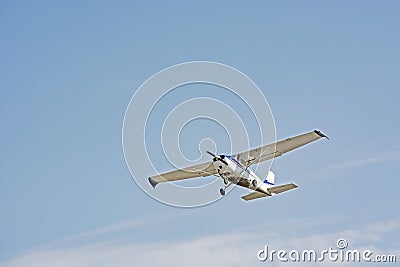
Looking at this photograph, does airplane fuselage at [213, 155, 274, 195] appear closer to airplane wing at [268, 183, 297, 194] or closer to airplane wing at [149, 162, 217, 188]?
airplane wing at [268, 183, 297, 194]

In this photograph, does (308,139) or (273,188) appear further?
(273,188)

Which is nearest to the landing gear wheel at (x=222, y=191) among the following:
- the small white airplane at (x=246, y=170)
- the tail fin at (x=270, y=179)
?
the small white airplane at (x=246, y=170)

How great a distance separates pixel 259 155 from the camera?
61.1 metres

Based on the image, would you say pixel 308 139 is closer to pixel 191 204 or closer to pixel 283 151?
pixel 283 151

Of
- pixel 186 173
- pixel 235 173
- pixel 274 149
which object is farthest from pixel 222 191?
pixel 186 173

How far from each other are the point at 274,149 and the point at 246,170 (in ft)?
7.67

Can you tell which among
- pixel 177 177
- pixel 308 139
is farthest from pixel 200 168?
pixel 308 139

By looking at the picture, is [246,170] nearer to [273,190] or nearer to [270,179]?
[273,190]

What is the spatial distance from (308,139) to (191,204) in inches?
377

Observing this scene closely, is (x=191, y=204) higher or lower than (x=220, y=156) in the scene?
lower

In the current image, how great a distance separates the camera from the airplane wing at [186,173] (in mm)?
61819

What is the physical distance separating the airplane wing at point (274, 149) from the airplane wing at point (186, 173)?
7.73 ft

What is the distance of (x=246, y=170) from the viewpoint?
6031cm

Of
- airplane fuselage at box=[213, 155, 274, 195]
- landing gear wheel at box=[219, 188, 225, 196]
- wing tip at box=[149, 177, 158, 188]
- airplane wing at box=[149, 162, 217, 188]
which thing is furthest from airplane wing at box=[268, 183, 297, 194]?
wing tip at box=[149, 177, 158, 188]
